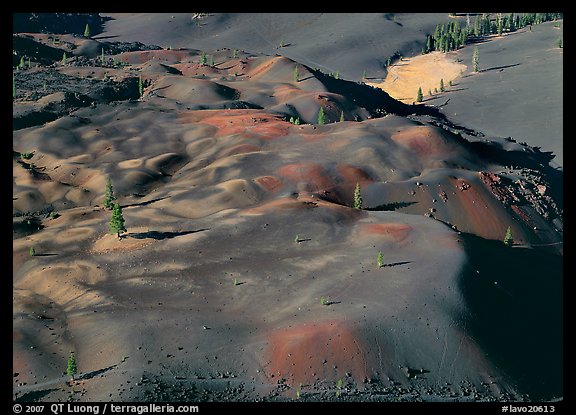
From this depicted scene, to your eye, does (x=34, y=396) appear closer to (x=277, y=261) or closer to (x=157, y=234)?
(x=277, y=261)

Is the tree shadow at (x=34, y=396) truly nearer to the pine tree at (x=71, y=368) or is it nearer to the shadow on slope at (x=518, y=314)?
the pine tree at (x=71, y=368)

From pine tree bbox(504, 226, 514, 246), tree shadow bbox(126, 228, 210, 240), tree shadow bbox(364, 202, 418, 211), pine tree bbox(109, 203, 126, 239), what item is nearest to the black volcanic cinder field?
tree shadow bbox(126, 228, 210, 240)

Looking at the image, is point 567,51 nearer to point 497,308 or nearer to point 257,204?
point 497,308

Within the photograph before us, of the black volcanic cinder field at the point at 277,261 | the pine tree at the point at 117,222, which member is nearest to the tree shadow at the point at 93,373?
the black volcanic cinder field at the point at 277,261

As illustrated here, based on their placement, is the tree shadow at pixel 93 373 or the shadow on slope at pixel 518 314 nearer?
the tree shadow at pixel 93 373

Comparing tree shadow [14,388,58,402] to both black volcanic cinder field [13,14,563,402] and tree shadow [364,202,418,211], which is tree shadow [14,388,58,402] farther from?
tree shadow [364,202,418,211]
